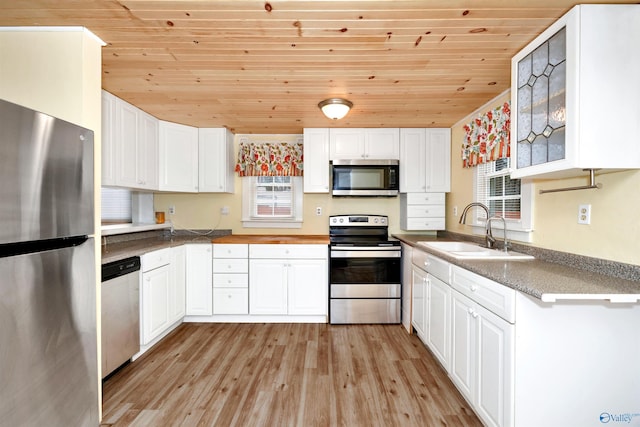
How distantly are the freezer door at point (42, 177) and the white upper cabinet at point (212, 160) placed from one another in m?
1.86

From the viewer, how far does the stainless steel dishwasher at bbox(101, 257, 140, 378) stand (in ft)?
6.54

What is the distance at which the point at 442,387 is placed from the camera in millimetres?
2006

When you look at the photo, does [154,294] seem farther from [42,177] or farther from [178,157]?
[42,177]

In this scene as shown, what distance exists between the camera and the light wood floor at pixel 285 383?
5.69 feet

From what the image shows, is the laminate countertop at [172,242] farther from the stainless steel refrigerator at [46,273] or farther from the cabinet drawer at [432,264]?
the cabinet drawer at [432,264]

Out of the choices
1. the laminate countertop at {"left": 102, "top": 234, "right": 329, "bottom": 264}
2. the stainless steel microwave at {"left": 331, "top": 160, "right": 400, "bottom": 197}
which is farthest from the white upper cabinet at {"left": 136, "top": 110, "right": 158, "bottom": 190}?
the stainless steel microwave at {"left": 331, "top": 160, "right": 400, "bottom": 197}

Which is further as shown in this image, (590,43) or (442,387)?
(442,387)

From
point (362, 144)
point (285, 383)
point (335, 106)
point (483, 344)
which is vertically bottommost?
point (285, 383)

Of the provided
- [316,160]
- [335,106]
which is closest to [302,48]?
[335,106]

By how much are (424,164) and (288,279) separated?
1.97 m

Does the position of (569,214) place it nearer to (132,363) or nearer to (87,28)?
(87,28)

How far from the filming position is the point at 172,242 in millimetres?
3037

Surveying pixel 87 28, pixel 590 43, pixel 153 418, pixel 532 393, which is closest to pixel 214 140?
pixel 87 28

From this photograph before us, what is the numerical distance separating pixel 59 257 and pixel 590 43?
2571 mm
